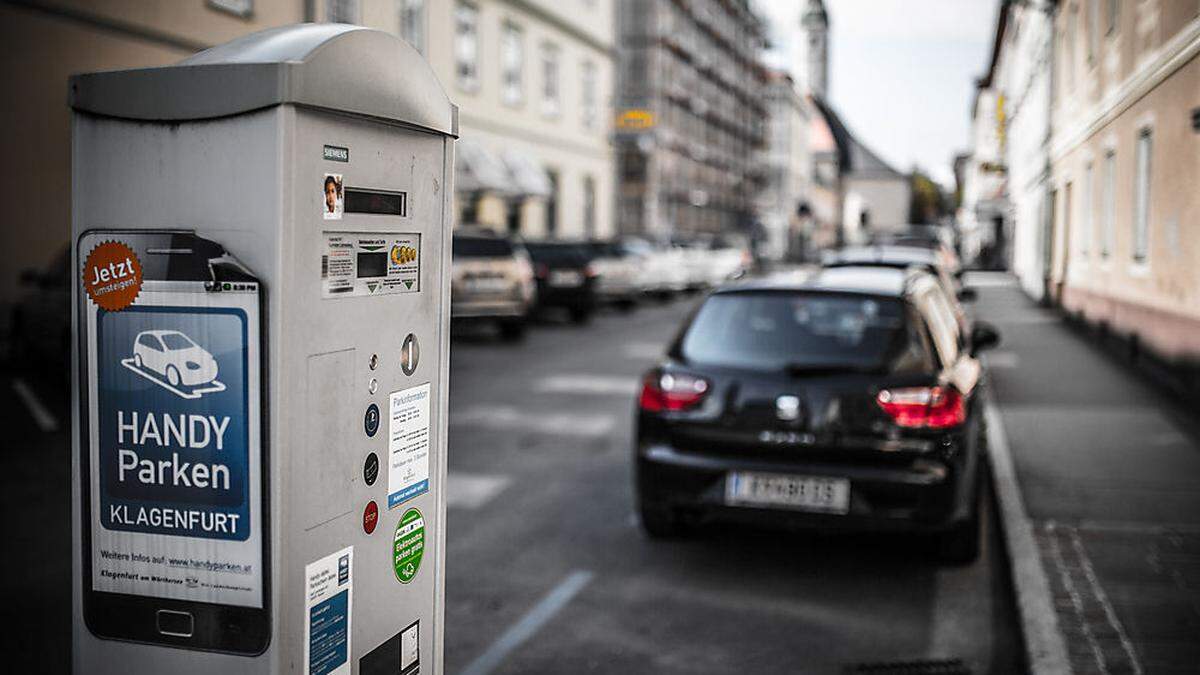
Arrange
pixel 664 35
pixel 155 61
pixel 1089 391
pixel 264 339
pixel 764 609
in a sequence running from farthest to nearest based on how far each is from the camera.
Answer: pixel 664 35
pixel 155 61
pixel 1089 391
pixel 764 609
pixel 264 339

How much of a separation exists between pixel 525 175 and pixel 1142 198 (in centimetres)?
1948

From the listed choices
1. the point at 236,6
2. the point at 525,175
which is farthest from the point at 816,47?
the point at 236,6

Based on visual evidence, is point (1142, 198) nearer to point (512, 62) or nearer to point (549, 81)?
point (512, 62)

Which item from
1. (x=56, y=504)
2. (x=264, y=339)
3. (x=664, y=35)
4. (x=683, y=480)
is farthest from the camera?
(x=664, y=35)

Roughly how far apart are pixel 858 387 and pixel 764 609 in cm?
115

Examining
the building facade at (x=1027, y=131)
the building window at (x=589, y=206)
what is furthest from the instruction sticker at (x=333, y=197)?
the building window at (x=589, y=206)

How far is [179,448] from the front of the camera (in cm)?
276

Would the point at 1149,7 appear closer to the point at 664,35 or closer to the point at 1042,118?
the point at 1042,118

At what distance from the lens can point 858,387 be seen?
615 centimetres

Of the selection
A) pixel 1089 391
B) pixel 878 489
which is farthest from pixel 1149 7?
pixel 878 489

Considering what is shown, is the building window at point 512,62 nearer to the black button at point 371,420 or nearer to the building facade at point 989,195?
the building facade at point 989,195

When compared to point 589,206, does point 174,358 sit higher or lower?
lower

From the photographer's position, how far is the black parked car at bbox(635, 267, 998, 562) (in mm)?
6066

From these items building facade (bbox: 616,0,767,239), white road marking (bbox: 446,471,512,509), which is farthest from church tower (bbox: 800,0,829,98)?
white road marking (bbox: 446,471,512,509)
